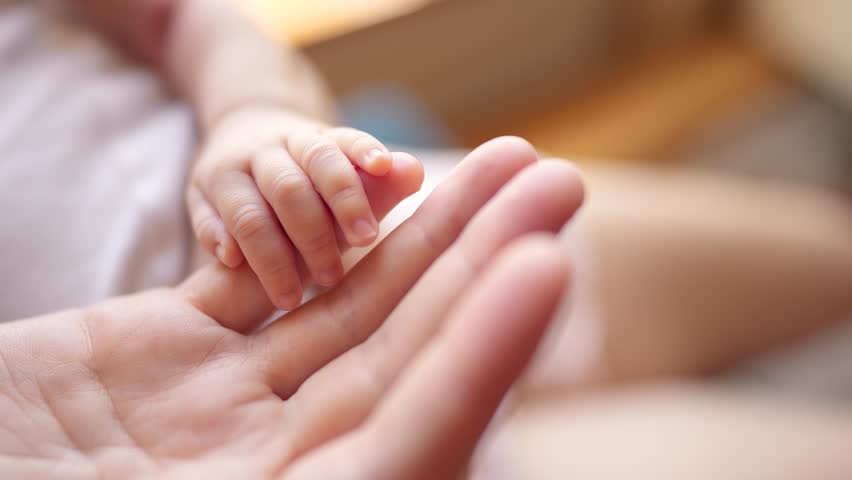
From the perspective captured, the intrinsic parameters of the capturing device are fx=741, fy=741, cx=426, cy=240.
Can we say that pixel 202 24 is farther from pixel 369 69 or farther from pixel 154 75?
pixel 369 69

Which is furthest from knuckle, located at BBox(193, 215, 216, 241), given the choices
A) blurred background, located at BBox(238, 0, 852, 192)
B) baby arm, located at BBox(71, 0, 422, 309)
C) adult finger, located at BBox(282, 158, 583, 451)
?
blurred background, located at BBox(238, 0, 852, 192)

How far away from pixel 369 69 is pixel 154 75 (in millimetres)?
584

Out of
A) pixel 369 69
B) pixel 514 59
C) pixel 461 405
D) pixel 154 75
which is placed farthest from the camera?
pixel 514 59

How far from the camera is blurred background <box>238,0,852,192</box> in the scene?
1107mm

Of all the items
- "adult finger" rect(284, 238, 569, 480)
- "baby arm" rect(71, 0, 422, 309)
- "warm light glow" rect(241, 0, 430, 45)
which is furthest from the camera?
"warm light glow" rect(241, 0, 430, 45)

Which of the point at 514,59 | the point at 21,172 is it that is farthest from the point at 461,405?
the point at 514,59

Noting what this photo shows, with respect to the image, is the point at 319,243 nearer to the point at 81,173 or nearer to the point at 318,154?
the point at 318,154

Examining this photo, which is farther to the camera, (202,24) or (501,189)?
(202,24)

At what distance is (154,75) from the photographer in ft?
1.90

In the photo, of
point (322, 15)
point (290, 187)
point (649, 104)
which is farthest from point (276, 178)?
point (649, 104)

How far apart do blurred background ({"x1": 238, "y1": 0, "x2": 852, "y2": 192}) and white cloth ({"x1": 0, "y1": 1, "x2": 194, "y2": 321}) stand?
1.60 ft

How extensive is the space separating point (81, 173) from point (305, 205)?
0.21 meters

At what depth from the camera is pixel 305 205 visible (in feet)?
1.18

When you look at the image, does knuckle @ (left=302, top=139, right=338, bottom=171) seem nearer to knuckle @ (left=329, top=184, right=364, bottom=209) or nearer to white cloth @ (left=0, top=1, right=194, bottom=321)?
knuckle @ (left=329, top=184, right=364, bottom=209)
